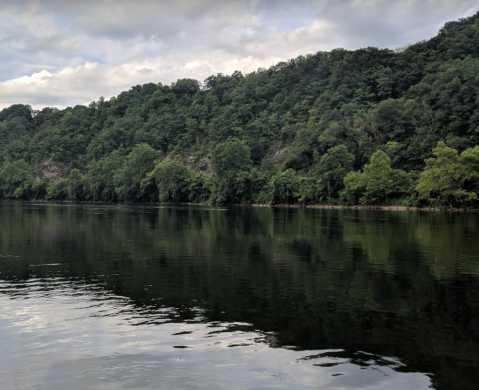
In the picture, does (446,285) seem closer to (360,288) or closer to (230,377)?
(360,288)

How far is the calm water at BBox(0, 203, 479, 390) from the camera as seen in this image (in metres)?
10.4

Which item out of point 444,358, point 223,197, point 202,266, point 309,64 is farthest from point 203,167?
point 444,358

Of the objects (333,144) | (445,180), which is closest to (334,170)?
(333,144)

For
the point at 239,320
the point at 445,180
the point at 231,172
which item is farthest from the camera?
the point at 231,172

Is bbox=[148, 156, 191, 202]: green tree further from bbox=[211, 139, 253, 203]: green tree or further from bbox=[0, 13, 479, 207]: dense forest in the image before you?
bbox=[211, 139, 253, 203]: green tree

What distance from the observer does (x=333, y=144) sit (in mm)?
132500

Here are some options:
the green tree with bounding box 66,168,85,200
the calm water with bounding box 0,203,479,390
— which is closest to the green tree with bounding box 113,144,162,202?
the green tree with bounding box 66,168,85,200

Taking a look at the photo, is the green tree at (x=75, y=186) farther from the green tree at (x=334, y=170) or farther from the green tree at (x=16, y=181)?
the green tree at (x=334, y=170)

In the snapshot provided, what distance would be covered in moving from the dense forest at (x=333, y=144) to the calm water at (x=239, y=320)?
71385mm

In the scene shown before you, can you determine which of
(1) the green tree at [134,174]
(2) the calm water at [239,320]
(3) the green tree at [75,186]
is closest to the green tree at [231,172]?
(1) the green tree at [134,174]

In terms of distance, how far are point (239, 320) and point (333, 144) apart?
12265cm

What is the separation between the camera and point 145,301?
16.8m

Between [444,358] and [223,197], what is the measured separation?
11993 centimetres

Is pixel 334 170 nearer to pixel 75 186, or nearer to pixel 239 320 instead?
pixel 75 186
